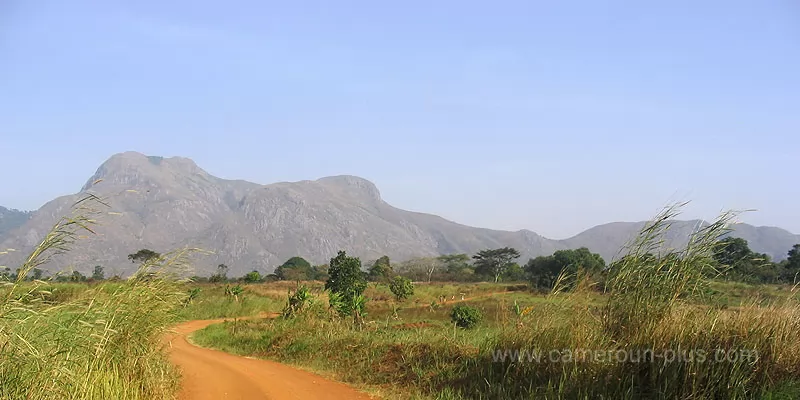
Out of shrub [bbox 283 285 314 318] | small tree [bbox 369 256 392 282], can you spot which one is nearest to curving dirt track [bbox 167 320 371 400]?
shrub [bbox 283 285 314 318]

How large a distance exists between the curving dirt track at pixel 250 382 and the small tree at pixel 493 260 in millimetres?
71884

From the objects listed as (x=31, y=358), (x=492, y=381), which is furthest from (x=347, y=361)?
(x=31, y=358)

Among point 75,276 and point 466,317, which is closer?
point 466,317

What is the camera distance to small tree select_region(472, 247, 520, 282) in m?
84.7

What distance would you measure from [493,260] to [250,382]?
3097 inches

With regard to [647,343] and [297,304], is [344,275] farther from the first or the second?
[647,343]

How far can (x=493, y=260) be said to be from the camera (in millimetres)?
87438

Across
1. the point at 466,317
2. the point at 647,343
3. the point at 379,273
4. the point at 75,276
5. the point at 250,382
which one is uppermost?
the point at 647,343

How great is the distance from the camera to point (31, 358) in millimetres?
4871

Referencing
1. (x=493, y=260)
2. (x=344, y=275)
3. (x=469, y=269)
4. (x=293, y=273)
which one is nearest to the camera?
(x=344, y=275)

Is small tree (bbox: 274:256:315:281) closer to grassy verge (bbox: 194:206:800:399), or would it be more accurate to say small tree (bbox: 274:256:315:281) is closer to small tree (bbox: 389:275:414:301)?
small tree (bbox: 389:275:414:301)

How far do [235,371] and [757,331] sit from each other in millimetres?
9177

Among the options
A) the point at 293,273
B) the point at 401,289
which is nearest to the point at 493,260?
the point at 293,273

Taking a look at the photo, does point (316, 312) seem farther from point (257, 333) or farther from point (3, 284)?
point (3, 284)
